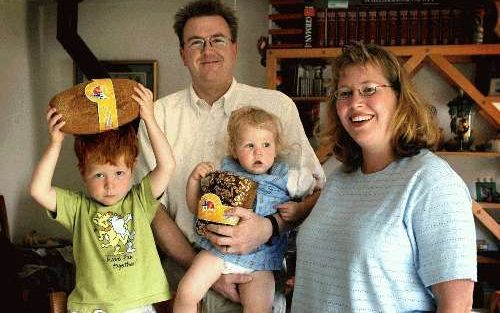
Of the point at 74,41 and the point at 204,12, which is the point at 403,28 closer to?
the point at 204,12

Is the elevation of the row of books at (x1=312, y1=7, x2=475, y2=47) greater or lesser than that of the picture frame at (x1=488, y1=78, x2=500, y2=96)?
greater

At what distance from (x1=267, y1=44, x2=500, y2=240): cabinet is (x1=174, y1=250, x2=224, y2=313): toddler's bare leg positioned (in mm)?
2292

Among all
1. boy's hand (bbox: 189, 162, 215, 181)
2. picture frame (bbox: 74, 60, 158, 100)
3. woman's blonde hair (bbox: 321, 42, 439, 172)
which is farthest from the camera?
picture frame (bbox: 74, 60, 158, 100)

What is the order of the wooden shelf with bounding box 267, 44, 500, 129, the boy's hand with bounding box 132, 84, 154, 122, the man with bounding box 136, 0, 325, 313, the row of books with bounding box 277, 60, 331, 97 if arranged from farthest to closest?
the row of books with bounding box 277, 60, 331, 97 < the wooden shelf with bounding box 267, 44, 500, 129 < the man with bounding box 136, 0, 325, 313 < the boy's hand with bounding box 132, 84, 154, 122

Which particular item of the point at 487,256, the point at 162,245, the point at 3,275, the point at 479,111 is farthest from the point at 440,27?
the point at 3,275

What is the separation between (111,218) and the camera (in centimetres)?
159

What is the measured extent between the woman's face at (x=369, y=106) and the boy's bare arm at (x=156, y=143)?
0.56 meters

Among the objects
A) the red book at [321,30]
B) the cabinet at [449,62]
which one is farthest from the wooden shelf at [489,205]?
the red book at [321,30]

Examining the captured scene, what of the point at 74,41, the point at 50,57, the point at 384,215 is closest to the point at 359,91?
the point at 384,215

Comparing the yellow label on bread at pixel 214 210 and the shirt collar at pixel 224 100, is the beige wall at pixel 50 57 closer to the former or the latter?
the shirt collar at pixel 224 100

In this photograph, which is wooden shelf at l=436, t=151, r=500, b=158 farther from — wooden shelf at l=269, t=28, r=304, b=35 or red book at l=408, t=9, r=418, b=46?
wooden shelf at l=269, t=28, r=304, b=35

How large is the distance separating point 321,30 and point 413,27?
27.2 inches

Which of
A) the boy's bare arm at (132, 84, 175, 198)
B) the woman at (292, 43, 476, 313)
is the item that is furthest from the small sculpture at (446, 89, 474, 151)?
the boy's bare arm at (132, 84, 175, 198)

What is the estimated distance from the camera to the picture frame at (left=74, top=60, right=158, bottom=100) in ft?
15.1
